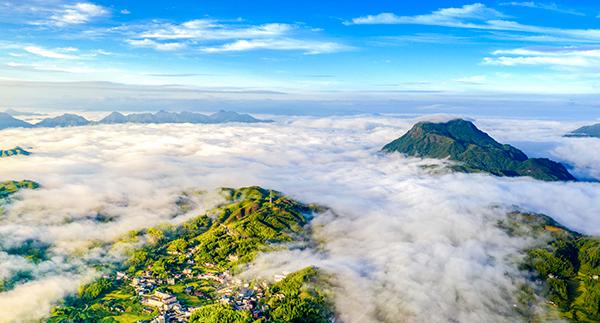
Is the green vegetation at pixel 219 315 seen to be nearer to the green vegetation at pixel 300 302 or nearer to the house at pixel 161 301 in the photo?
the green vegetation at pixel 300 302

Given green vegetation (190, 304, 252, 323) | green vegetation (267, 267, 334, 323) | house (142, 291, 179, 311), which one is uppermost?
green vegetation (190, 304, 252, 323)

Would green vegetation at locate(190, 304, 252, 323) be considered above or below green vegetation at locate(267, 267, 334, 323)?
above

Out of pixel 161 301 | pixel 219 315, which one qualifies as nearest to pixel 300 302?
pixel 219 315

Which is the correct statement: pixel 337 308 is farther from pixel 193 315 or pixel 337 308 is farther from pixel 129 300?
pixel 129 300

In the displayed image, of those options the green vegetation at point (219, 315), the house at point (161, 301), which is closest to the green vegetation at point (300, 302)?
the green vegetation at point (219, 315)

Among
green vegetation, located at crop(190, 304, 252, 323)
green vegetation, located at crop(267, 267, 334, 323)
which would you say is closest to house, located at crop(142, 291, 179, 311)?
green vegetation, located at crop(190, 304, 252, 323)

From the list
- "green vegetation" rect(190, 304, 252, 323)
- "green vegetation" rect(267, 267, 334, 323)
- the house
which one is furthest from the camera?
the house

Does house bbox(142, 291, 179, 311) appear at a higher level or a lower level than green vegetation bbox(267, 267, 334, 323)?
lower

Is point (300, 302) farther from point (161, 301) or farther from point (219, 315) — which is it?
point (161, 301)

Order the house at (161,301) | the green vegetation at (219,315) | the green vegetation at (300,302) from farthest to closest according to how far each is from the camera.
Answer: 1. the house at (161,301)
2. the green vegetation at (300,302)
3. the green vegetation at (219,315)

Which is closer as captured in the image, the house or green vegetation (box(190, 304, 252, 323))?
green vegetation (box(190, 304, 252, 323))

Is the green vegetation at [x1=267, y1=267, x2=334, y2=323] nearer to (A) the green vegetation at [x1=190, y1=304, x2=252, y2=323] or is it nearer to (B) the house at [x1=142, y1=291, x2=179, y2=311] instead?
(A) the green vegetation at [x1=190, y1=304, x2=252, y2=323]

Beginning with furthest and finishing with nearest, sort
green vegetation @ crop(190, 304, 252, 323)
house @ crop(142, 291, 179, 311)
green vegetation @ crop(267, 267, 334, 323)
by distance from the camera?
1. house @ crop(142, 291, 179, 311)
2. green vegetation @ crop(267, 267, 334, 323)
3. green vegetation @ crop(190, 304, 252, 323)
